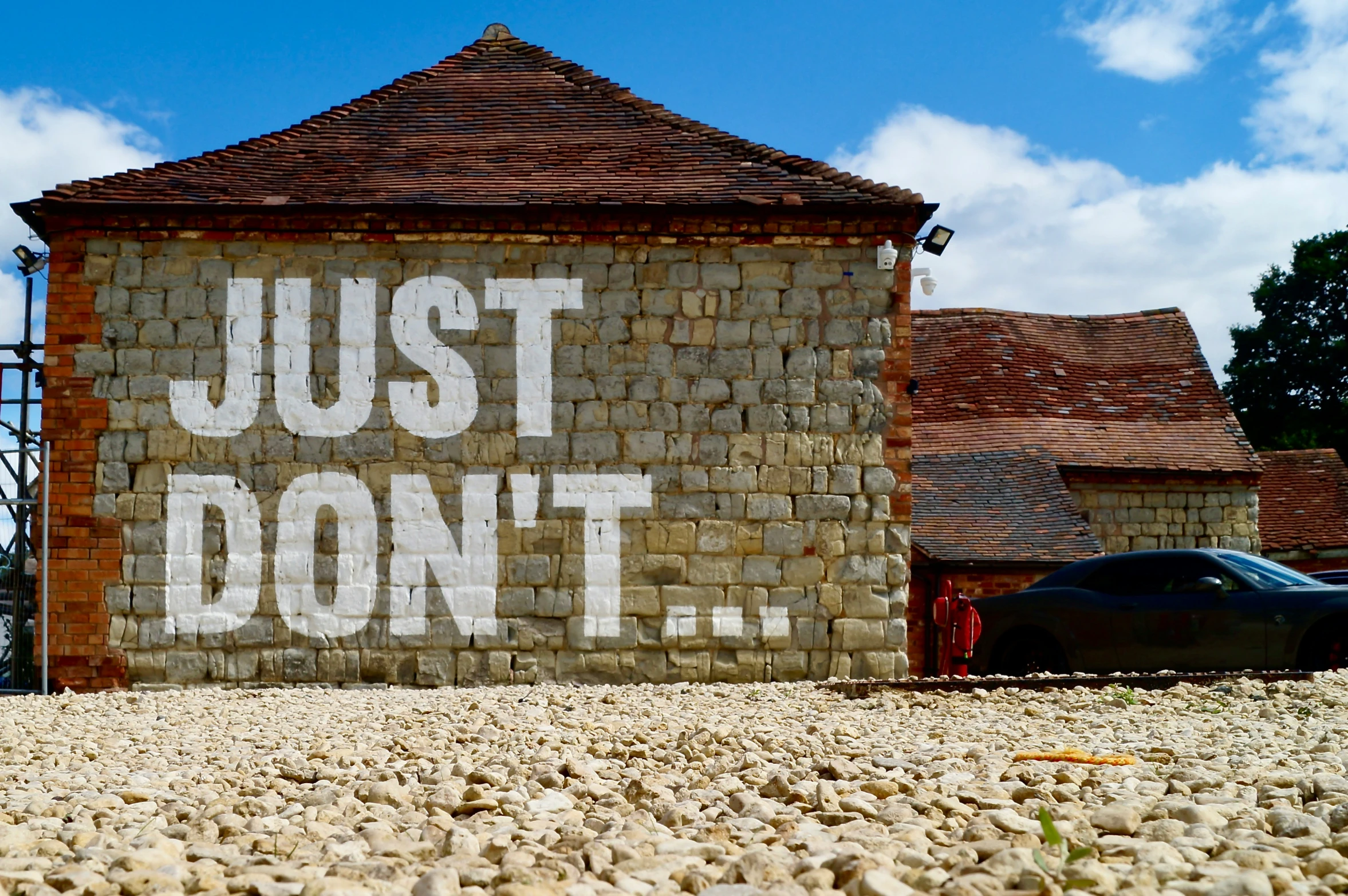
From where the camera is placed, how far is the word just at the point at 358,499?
10.6 m

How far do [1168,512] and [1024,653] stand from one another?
29.8 feet

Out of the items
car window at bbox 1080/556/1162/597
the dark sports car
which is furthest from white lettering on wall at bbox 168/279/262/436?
car window at bbox 1080/556/1162/597

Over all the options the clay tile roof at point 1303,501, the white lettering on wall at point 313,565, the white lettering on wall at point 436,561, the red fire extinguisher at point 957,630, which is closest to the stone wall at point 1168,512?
the clay tile roof at point 1303,501

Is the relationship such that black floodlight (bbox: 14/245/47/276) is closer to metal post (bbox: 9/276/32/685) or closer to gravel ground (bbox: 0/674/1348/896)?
metal post (bbox: 9/276/32/685)

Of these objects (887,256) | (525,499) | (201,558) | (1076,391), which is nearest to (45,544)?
(201,558)

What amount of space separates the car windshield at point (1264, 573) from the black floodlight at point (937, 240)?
3.68 metres

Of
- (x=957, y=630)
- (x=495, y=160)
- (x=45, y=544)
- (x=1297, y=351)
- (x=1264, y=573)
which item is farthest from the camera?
(x=1297, y=351)

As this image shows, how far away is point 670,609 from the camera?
1077cm

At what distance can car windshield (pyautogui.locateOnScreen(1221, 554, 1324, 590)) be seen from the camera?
33.4 feet

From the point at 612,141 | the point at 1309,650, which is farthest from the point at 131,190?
the point at 1309,650

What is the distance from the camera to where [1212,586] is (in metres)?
10.1

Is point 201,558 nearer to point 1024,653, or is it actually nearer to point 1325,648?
point 1024,653

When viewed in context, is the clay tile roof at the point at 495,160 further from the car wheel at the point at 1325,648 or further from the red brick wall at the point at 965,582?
the red brick wall at the point at 965,582

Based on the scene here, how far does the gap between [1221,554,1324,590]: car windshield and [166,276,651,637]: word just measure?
5107 millimetres
